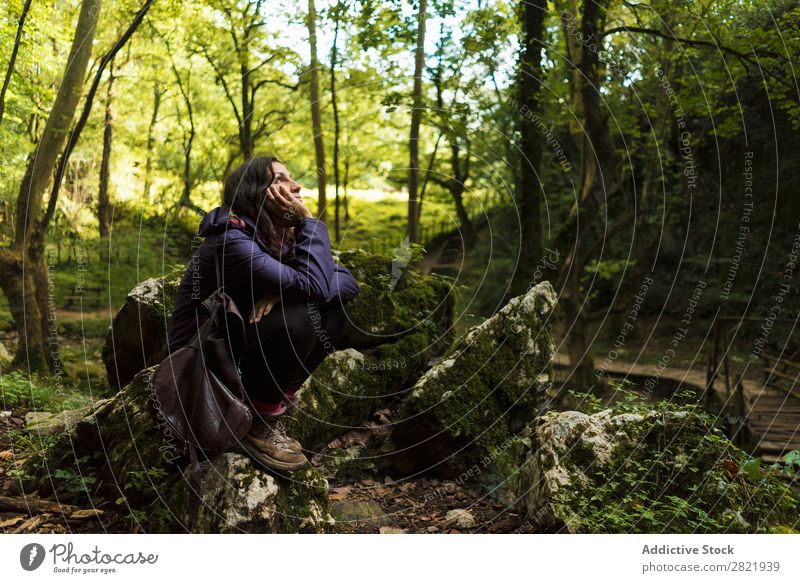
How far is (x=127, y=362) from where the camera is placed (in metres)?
4.47

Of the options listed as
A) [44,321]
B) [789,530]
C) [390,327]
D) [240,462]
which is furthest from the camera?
[44,321]

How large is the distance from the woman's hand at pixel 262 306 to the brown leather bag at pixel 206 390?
0.09 metres

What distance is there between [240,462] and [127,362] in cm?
193

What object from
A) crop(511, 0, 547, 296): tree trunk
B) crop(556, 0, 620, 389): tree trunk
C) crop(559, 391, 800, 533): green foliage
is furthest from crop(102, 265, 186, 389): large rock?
crop(556, 0, 620, 389): tree trunk

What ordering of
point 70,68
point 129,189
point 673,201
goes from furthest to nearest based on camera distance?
1. point 673,201
2. point 129,189
3. point 70,68

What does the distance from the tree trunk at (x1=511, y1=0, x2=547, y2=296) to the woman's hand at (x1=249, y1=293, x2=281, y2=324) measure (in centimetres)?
323

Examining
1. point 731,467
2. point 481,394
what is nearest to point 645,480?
point 731,467

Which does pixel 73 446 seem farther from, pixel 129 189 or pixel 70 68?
pixel 129 189

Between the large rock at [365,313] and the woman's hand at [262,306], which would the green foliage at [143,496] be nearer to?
the woman's hand at [262,306]

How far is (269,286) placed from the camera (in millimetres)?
2869

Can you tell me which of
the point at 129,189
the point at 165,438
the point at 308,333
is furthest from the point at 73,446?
the point at 129,189

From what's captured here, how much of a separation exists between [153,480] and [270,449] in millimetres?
620

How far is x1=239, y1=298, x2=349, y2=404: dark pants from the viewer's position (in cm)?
292

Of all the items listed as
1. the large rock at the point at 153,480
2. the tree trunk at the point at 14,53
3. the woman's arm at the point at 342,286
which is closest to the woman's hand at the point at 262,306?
the woman's arm at the point at 342,286
